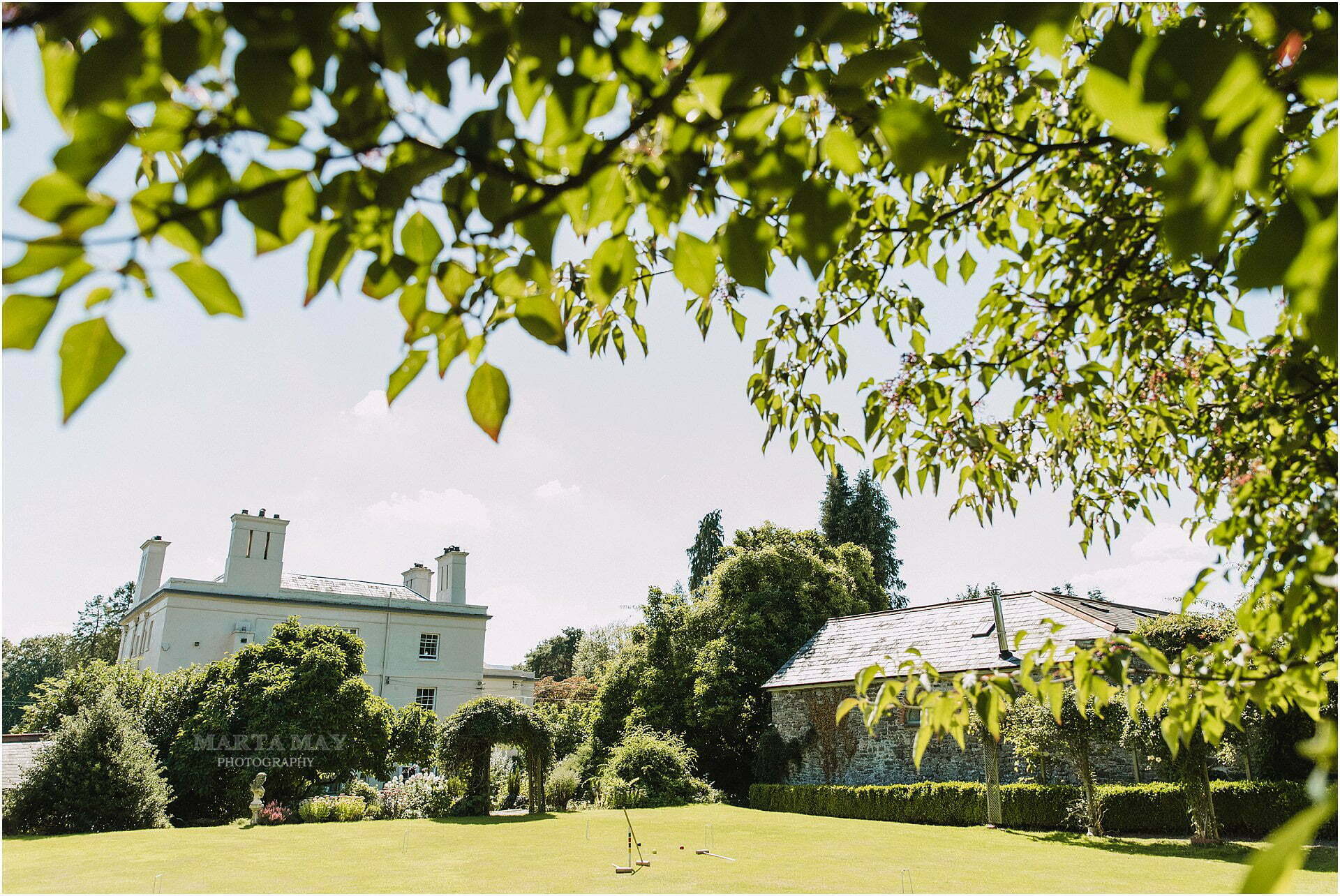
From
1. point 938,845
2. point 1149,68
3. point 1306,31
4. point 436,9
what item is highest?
point 436,9

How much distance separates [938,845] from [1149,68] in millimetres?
14545

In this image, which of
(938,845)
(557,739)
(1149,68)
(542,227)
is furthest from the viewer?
(557,739)

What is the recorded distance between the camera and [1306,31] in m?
1.05

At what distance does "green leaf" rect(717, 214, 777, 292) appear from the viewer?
0.98m

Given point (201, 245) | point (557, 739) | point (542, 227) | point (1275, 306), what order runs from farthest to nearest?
point (557, 739), point (1275, 306), point (542, 227), point (201, 245)

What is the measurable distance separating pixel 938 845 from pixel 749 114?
1448cm

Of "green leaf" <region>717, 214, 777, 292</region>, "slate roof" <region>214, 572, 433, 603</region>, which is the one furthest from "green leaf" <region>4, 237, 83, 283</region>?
"slate roof" <region>214, 572, 433, 603</region>

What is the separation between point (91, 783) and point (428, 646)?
1561cm

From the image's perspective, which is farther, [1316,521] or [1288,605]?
[1316,521]

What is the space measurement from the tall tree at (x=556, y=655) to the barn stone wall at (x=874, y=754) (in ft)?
128

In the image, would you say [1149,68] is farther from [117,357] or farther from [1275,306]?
[1275,306]

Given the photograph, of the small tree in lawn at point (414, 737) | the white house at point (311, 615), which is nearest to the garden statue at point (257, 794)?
the small tree in lawn at point (414, 737)

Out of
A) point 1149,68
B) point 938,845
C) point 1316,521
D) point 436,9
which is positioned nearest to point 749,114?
point 1149,68

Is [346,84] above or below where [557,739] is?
above
